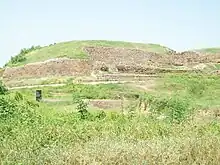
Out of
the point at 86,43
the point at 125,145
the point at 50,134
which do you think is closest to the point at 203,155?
the point at 125,145

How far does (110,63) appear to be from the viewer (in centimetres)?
3525

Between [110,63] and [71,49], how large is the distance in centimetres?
419

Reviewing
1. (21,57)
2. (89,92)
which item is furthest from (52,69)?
(89,92)

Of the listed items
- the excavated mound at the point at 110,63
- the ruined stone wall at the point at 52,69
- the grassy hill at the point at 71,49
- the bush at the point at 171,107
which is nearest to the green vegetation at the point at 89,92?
the bush at the point at 171,107

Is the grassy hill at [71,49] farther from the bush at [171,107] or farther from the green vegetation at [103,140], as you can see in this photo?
the green vegetation at [103,140]

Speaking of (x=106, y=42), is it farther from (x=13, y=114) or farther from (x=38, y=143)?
(x=38, y=143)

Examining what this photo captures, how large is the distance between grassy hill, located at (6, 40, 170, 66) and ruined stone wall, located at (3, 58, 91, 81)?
1.52 m

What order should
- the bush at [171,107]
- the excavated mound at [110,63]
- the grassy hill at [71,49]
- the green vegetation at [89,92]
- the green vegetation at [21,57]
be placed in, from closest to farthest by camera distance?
the bush at [171,107] → the green vegetation at [89,92] → the excavated mound at [110,63] → the grassy hill at [71,49] → the green vegetation at [21,57]

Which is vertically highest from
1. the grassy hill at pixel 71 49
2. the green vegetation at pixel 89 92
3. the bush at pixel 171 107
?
the grassy hill at pixel 71 49

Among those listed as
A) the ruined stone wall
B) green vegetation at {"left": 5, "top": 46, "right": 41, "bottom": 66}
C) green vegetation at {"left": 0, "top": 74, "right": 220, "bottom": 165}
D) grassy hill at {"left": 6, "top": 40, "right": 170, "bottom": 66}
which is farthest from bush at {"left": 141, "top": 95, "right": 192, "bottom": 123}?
green vegetation at {"left": 5, "top": 46, "right": 41, "bottom": 66}

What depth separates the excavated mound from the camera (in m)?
32.6

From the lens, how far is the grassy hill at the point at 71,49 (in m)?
36.6

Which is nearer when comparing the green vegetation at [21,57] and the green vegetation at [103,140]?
the green vegetation at [103,140]

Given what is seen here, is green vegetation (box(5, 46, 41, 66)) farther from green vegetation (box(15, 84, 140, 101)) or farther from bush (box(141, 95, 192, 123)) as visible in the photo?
bush (box(141, 95, 192, 123))
